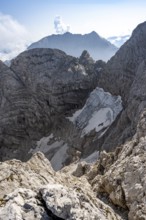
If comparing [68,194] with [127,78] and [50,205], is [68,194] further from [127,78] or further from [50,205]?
[127,78]

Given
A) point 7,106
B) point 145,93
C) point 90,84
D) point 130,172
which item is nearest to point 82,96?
point 90,84

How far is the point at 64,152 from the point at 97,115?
49.2ft

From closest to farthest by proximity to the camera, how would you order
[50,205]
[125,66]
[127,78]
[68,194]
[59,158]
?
[50,205], [68,194], [59,158], [127,78], [125,66]

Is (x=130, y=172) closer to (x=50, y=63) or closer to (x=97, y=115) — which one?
(x=97, y=115)

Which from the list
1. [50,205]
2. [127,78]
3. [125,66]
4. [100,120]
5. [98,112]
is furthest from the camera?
[98,112]

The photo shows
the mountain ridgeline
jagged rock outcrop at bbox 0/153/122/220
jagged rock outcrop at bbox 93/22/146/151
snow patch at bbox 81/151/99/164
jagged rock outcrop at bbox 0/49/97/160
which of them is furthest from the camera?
jagged rock outcrop at bbox 0/49/97/160

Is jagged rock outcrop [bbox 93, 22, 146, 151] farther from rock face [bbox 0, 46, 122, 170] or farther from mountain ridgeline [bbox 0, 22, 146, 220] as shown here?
rock face [bbox 0, 46, 122, 170]

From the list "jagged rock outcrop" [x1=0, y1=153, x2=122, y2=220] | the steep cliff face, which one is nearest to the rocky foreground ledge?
"jagged rock outcrop" [x1=0, y1=153, x2=122, y2=220]

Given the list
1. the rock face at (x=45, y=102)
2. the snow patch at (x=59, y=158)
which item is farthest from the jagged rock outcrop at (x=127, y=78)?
the snow patch at (x=59, y=158)

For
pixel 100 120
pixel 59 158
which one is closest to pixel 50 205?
pixel 59 158

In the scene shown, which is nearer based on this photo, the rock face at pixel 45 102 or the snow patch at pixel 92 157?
the snow patch at pixel 92 157

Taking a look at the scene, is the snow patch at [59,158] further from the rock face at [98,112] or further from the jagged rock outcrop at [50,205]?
the jagged rock outcrop at [50,205]

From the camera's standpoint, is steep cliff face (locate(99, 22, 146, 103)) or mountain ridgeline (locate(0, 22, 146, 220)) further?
steep cliff face (locate(99, 22, 146, 103))

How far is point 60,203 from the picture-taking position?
1405 cm
